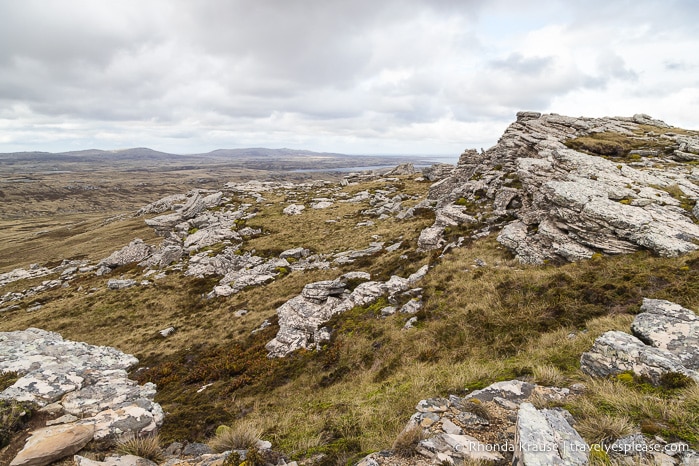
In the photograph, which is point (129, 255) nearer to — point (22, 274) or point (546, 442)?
point (22, 274)

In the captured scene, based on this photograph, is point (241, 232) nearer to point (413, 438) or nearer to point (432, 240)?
point (432, 240)

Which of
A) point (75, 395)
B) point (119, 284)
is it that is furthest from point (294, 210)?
point (75, 395)

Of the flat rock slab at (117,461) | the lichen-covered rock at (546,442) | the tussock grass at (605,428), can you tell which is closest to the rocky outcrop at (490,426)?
the lichen-covered rock at (546,442)

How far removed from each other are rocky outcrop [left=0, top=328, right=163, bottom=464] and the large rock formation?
915 inches

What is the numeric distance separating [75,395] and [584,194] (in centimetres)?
3225

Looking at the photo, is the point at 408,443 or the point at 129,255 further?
the point at 129,255

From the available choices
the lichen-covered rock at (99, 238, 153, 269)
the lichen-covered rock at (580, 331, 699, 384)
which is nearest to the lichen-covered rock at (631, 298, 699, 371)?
the lichen-covered rock at (580, 331, 699, 384)

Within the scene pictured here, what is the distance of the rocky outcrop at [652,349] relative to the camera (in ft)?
27.6

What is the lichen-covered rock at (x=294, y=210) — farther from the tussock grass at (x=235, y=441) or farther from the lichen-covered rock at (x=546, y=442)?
the lichen-covered rock at (x=546, y=442)

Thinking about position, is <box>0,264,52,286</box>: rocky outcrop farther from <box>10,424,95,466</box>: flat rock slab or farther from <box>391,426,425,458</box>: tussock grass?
<box>391,426,425,458</box>: tussock grass

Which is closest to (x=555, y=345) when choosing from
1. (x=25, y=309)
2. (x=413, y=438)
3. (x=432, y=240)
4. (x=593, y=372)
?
(x=593, y=372)

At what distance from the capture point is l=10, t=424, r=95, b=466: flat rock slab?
778cm

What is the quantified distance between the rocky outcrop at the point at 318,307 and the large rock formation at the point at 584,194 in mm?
7934

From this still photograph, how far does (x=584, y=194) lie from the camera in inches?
879
